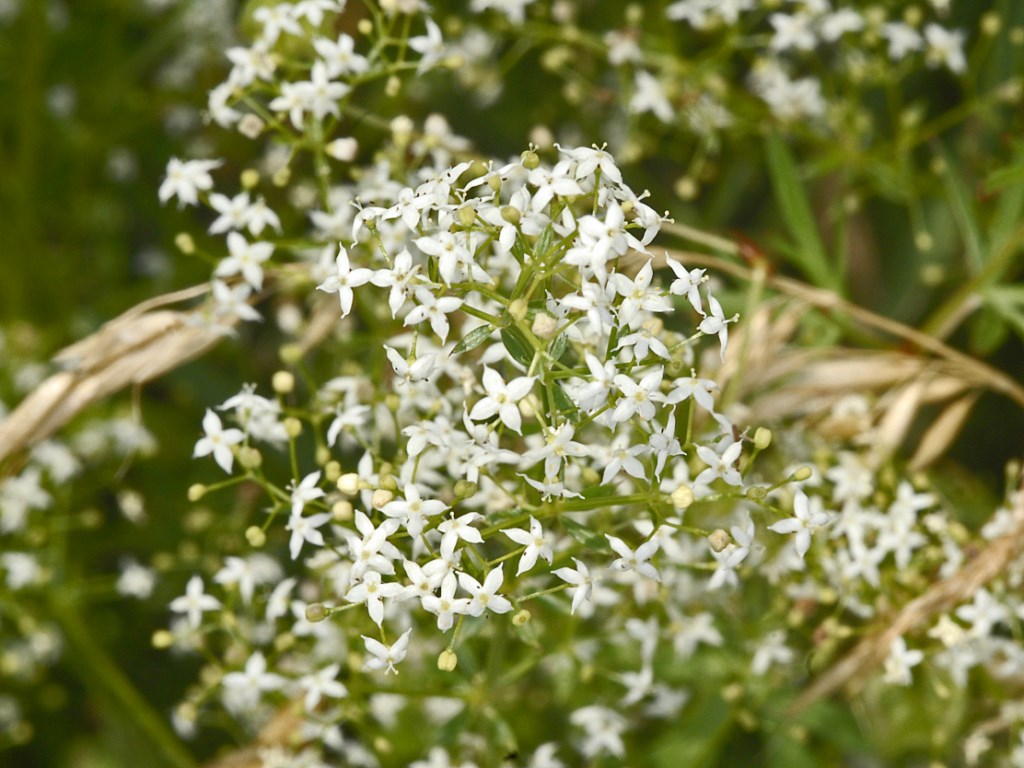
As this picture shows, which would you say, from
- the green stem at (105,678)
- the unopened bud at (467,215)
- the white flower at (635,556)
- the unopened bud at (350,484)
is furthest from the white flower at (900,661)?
the green stem at (105,678)

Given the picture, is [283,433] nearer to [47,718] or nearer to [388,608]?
[388,608]

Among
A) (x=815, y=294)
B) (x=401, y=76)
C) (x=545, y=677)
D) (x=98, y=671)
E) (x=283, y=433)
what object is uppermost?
(x=401, y=76)

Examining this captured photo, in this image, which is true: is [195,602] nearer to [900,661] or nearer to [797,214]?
[900,661]

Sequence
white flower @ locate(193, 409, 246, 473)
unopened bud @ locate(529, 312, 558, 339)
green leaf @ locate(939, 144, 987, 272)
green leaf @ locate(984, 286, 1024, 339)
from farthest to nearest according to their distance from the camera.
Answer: green leaf @ locate(939, 144, 987, 272)
green leaf @ locate(984, 286, 1024, 339)
white flower @ locate(193, 409, 246, 473)
unopened bud @ locate(529, 312, 558, 339)

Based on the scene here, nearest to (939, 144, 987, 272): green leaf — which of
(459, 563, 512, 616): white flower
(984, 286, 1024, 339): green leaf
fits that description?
(984, 286, 1024, 339): green leaf

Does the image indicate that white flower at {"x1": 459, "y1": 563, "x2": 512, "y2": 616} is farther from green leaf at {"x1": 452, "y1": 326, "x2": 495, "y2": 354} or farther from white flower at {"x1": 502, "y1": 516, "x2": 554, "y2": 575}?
green leaf at {"x1": 452, "y1": 326, "x2": 495, "y2": 354}

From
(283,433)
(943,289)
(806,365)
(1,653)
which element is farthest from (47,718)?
(943,289)

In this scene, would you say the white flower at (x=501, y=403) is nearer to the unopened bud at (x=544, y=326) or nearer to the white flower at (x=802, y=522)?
the unopened bud at (x=544, y=326)
